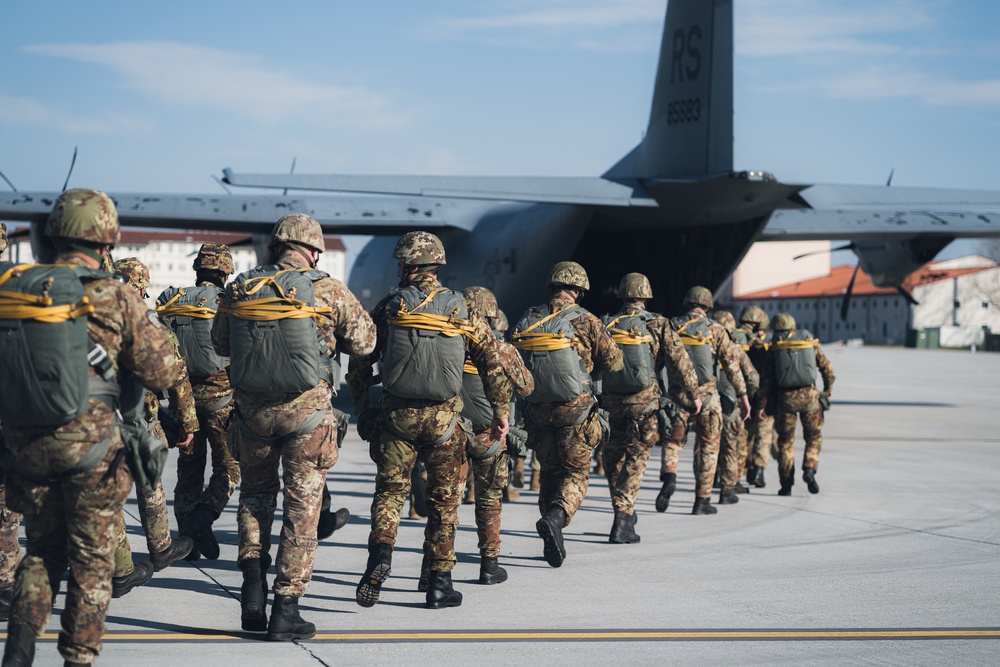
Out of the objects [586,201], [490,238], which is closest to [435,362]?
[586,201]

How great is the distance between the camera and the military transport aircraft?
15273 millimetres

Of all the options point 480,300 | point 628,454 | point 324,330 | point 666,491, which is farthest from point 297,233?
point 666,491

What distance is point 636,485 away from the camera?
Result: 29.9 feet

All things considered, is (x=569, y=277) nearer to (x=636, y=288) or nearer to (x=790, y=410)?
(x=636, y=288)

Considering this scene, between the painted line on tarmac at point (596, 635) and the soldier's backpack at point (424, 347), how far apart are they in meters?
Result: 1.37

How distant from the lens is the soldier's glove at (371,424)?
6695 mm

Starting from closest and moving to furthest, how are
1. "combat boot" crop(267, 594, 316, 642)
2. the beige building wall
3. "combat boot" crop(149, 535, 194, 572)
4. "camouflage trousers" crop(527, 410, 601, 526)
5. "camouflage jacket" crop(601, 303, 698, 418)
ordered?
"combat boot" crop(267, 594, 316, 642) → "combat boot" crop(149, 535, 194, 572) → "camouflage trousers" crop(527, 410, 601, 526) → "camouflage jacket" crop(601, 303, 698, 418) → the beige building wall

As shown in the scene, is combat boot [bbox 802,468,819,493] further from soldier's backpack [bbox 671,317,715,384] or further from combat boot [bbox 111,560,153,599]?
combat boot [bbox 111,560,153,599]

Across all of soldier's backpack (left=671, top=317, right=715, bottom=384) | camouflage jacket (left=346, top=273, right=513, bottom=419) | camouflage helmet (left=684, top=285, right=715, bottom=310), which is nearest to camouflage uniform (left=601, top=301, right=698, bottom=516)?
soldier's backpack (left=671, top=317, right=715, bottom=384)

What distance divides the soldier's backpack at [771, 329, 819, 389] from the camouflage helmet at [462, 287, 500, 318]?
439cm

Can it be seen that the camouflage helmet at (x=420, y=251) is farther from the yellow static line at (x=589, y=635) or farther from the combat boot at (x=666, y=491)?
the combat boot at (x=666, y=491)

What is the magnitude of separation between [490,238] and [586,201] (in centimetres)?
622

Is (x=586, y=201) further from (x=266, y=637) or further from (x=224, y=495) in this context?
(x=266, y=637)

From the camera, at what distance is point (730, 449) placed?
11.6 metres
